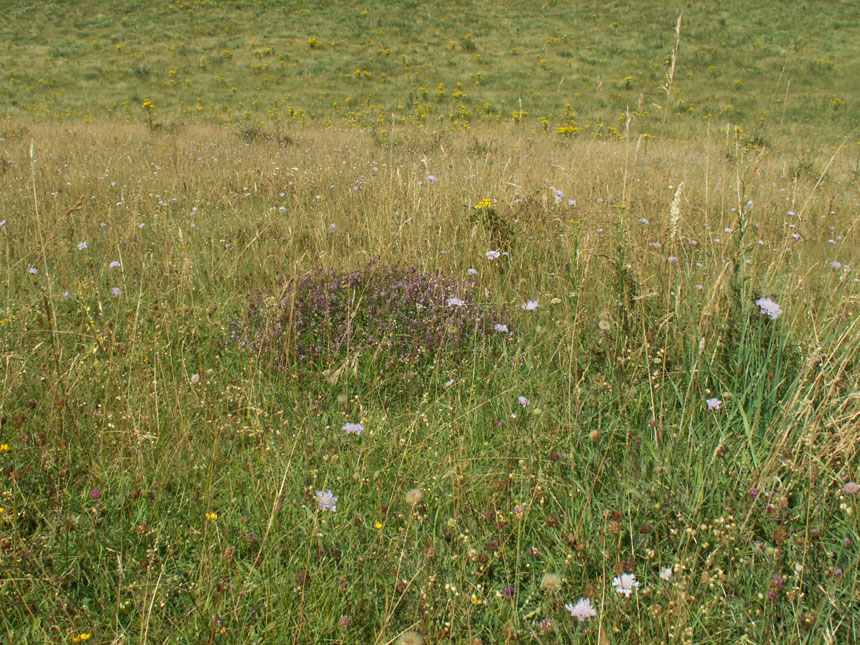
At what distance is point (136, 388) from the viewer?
71.2 inches

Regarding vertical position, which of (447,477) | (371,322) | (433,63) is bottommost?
(447,477)

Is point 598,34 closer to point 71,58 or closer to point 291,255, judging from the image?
point 71,58

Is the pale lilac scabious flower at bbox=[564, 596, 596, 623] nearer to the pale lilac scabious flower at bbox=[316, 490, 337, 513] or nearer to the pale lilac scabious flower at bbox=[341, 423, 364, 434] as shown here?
the pale lilac scabious flower at bbox=[316, 490, 337, 513]

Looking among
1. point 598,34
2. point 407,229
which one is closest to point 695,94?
point 598,34

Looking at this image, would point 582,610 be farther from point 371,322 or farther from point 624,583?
point 371,322

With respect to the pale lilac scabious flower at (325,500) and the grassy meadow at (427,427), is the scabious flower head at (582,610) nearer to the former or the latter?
the grassy meadow at (427,427)

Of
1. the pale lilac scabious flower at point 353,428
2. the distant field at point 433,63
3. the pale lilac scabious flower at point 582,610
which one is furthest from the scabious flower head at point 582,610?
the distant field at point 433,63

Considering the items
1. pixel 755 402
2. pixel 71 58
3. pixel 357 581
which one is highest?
pixel 71 58

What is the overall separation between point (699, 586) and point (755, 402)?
631 millimetres

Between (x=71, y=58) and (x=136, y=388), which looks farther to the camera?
(x=71, y=58)

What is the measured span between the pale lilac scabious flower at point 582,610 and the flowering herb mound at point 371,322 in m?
1.01

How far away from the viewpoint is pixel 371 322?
2266 mm

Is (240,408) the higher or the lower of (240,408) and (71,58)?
the lower

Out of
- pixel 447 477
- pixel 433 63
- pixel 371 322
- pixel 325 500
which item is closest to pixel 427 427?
pixel 447 477
